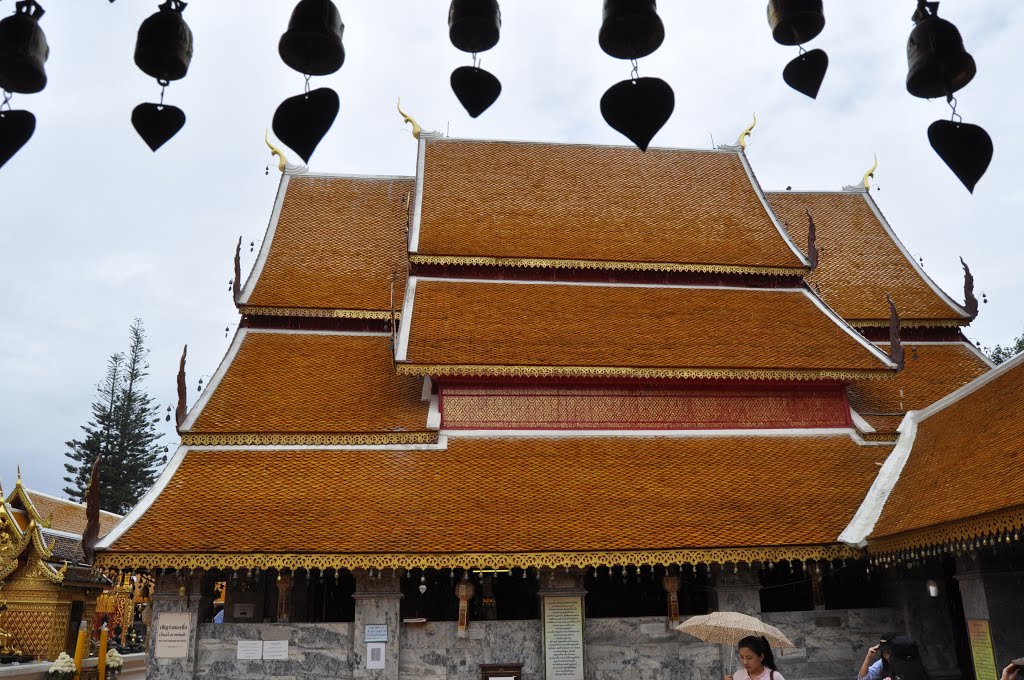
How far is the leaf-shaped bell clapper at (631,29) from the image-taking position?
3.40 metres

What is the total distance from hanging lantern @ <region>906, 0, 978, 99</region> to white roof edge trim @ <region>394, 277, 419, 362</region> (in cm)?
Answer: 803

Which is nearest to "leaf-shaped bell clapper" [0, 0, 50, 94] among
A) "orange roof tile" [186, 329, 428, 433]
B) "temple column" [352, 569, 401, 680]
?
"temple column" [352, 569, 401, 680]

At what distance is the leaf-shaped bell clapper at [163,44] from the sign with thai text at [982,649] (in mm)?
8069

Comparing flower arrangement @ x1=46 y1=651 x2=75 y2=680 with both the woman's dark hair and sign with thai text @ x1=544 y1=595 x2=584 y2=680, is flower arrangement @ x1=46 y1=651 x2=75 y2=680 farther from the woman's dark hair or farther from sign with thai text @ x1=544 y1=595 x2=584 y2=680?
the woman's dark hair

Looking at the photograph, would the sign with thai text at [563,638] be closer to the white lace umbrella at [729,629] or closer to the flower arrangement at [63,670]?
the white lace umbrella at [729,629]

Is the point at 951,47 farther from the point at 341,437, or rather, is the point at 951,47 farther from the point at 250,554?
the point at 341,437

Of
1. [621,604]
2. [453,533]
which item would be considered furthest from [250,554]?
[621,604]

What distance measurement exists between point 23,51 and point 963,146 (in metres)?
3.82

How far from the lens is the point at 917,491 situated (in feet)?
29.2

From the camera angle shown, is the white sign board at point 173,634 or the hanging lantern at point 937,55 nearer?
the hanging lantern at point 937,55

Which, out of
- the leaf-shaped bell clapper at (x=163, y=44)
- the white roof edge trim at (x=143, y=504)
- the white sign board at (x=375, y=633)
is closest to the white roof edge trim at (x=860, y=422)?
the white sign board at (x=375, y=633)

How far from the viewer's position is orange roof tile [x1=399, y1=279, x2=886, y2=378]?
1114 cm

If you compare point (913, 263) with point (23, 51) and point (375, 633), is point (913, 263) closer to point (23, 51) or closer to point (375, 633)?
point (375, 633)

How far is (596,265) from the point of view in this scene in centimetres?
1344
